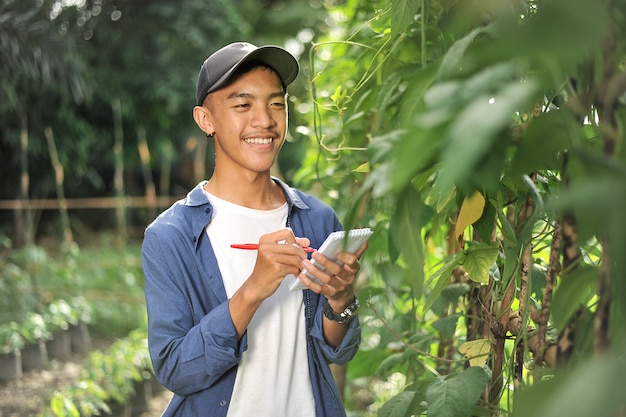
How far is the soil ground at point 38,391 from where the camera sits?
3408 millimetres

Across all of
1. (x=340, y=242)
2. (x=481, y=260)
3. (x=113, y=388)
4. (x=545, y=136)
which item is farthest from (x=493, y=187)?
(x=113, y=388)

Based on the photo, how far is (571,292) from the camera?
62cm

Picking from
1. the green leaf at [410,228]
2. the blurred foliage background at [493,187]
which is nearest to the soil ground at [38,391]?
the blurred foliage background at [493,187]

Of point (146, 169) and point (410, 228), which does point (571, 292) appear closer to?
point (410, 228)

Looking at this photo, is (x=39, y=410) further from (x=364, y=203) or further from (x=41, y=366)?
(x=364, y=203)

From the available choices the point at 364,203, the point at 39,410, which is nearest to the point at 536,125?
the point at 364,203

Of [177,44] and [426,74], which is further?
[177,44]

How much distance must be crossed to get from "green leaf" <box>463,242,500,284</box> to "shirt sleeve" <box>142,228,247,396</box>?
424 mm

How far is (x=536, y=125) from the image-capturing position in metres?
0.56

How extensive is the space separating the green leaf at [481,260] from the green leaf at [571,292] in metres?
0.46

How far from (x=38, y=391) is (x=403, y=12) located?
10.5 feet

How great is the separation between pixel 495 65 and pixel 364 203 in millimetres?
1715

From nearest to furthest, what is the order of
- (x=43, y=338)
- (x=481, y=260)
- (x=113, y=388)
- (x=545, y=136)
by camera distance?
(x=545, y=136), (x=481, y=260), (x=113, y=388), (x=43, y=338)

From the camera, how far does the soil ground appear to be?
3408 millimetres
